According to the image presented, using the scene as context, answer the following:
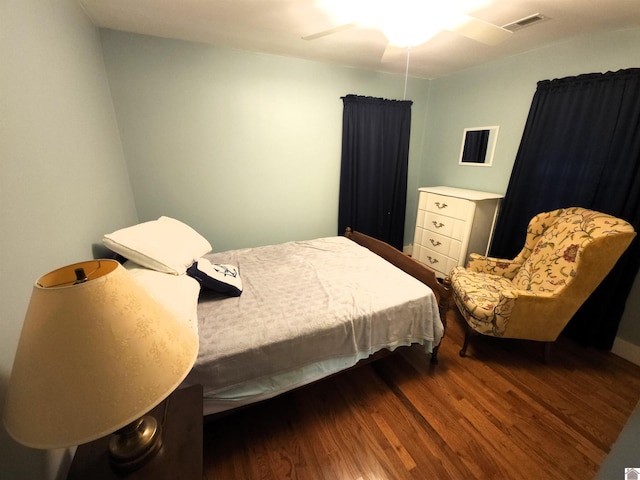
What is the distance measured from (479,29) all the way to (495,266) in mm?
1873

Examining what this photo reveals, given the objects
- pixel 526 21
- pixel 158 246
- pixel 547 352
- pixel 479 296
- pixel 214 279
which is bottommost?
pixel 547 352

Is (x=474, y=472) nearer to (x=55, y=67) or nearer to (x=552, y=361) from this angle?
(x=552, y=361)

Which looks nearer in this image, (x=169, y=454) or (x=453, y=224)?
(x=169, y=454)

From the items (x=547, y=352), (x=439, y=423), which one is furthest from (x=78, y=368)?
(x=547, y=352)

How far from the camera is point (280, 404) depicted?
1652 mm

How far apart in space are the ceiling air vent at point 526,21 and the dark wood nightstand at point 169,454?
2914 mm

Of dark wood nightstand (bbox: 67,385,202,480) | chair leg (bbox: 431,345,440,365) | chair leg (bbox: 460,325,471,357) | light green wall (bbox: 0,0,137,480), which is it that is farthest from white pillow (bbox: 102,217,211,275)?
chair leg (bbox: 460,325,471,357)

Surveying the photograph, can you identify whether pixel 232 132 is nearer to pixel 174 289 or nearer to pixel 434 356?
pixel 174 289

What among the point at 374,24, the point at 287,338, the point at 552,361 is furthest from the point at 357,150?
the point at 552,361

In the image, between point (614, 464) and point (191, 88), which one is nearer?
point (614, 464)

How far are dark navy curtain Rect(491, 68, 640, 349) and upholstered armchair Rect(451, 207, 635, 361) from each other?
0.23 meters

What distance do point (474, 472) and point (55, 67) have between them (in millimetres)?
2830

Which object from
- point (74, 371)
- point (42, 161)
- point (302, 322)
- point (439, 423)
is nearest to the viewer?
point (74, 371)

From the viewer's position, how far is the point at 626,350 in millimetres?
2033
